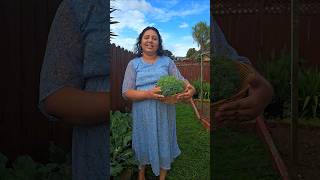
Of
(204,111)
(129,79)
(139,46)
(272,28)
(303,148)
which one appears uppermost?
(272,28)

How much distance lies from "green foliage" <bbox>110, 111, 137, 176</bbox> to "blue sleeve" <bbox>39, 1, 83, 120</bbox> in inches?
6.7

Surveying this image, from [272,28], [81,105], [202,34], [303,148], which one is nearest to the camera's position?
[81,105]

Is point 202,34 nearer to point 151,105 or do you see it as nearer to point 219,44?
point 219,44

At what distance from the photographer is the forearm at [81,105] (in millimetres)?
1428

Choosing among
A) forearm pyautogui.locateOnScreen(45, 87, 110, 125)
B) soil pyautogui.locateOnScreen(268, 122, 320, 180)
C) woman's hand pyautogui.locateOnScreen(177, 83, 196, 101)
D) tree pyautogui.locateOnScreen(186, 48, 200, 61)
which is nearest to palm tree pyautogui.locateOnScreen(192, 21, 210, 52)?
tree pyautogui.locateOnScreen(186, 48, 200, 61)

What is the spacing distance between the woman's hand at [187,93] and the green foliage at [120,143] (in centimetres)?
18

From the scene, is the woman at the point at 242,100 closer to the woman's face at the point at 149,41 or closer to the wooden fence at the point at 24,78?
the woman's face at the point at 149,41

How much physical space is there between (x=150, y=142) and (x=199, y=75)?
26 cm

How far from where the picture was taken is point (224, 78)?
64.9 inches

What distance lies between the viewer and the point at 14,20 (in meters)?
4.52

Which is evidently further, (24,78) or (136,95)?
(24,78)

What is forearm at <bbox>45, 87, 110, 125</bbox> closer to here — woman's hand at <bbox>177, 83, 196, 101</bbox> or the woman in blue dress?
the woman in blue dress

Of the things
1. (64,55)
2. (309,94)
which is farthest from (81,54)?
(309,94)

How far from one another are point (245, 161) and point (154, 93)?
1.74 metres
